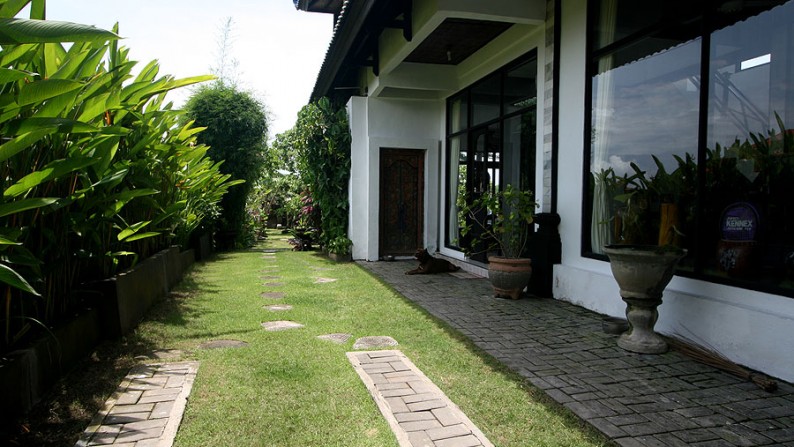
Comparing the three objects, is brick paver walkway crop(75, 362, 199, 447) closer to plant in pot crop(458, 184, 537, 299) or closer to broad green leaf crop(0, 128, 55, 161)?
broad green leaf crop(0, 128, 55, 161)

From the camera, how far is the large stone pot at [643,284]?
307cm

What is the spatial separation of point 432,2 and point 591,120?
1870 millimetres

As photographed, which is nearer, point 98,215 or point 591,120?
point 98,215

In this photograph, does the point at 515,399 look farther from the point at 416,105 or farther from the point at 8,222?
the point at 416,105

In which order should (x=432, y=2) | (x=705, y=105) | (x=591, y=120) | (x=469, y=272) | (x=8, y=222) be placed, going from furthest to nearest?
(x=469, y=272) < (x=432, y=2) < (x=591, y=120) < (x=705, y=105) < (x=8, y=222)

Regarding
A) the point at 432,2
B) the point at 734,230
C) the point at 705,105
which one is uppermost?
the point at 432,2

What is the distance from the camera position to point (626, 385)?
2607 millimetres

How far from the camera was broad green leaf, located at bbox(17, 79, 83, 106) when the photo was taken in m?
1.48

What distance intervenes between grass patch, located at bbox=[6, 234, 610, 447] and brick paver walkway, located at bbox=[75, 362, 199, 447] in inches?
2.7

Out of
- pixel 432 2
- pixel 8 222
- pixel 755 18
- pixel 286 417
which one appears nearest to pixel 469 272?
pixel 432 2

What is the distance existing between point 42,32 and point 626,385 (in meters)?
2.82

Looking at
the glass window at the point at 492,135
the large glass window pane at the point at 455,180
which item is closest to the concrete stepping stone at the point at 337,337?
the glass window at the point at 492,135

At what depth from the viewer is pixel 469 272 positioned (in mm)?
6840

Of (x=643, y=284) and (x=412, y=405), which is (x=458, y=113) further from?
(x=412, y=405)
